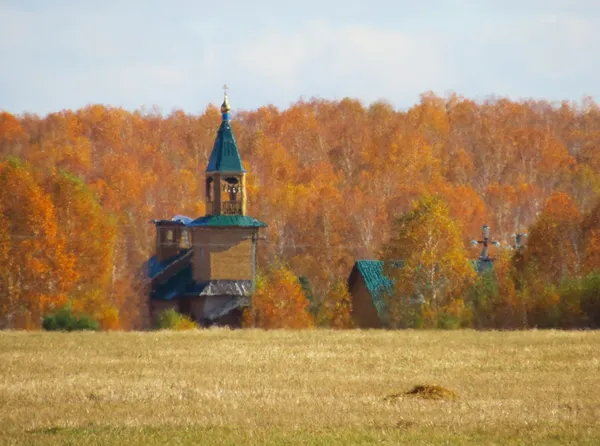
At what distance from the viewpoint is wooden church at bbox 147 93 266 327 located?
66.8 m

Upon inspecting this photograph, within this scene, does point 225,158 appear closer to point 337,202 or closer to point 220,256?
point 220,256

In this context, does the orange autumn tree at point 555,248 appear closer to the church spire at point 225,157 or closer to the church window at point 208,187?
the church spire at point 225,157

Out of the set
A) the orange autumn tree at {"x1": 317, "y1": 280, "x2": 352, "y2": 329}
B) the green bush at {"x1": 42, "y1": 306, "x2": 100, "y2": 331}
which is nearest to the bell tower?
the orange autumn tree at {"x1": 317, "y1": 280, "x2": 352, "y2": 329}

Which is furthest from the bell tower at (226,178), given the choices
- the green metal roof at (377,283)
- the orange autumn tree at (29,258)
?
the orange autumn tree at (29,258)

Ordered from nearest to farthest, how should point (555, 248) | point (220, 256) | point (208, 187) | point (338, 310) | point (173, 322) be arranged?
point (173, 322), point (555, 248), point (338, 310), point (220, 256), point (208, 187)

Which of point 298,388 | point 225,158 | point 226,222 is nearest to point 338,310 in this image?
point 226,222

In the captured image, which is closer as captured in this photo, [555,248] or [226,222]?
[555,248]

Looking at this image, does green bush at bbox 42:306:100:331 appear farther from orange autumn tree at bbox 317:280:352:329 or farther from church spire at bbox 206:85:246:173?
church spire at bbox 206:85:246:173

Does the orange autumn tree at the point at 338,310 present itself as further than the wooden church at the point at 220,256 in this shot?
No

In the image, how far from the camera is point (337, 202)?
105m

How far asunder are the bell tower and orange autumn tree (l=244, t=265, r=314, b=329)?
4.47 meters

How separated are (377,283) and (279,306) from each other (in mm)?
6048

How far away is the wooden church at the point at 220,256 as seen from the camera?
66812mm

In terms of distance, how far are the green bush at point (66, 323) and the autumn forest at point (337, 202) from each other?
42.0 feet
